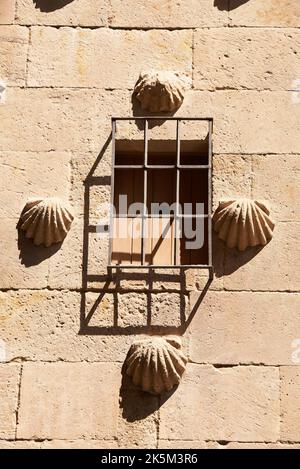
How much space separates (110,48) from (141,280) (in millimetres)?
1544

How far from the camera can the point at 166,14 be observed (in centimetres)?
608

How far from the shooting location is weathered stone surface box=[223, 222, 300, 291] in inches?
210

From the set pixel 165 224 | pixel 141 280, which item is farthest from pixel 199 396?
pixel 165 224

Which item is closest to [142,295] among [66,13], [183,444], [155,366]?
[155,366]

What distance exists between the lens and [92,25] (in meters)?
6.05

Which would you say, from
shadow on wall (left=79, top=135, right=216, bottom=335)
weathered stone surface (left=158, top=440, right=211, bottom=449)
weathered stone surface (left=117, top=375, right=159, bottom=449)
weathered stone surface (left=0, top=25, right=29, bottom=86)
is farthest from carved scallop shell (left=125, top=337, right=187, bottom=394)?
weathered stone surface (left=0, top=25, right=29, bottom=86)

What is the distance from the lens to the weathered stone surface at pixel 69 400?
5.01 m

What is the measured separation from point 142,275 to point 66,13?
183cm

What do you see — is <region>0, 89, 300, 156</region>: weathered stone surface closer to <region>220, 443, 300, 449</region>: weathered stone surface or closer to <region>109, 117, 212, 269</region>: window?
<region>109, 117, 212, 269</region>: window

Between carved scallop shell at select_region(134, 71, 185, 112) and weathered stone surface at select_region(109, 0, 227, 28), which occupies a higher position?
weathered stone surface at select_region(109, 0, 227, 28)

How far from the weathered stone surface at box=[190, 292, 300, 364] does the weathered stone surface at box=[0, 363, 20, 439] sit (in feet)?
3.12

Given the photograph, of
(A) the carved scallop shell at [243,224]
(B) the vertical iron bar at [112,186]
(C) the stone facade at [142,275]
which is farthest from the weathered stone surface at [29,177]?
(A) the carved scallop shell at [243,224]

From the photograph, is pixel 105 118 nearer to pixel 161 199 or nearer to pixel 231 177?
pixel 161 199

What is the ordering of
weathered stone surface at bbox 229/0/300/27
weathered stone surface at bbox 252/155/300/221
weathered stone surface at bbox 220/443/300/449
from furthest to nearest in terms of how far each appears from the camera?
weathered stone surface at bbox 229/0/300/27
weathered stone surface at bbox 252/155/300/221
weathered stone surface at bbox 220/443/300/449
